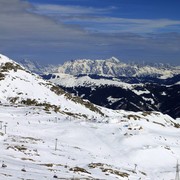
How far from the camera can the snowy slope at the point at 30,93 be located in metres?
121

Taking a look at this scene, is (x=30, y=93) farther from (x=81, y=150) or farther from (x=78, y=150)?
(x=78, y=150)

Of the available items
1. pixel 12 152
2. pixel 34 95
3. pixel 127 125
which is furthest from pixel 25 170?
pixel 34 95

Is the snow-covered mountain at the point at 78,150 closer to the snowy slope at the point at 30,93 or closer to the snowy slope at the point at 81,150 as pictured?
the snowy slope at the point at 81,150

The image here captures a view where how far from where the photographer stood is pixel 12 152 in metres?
41.4

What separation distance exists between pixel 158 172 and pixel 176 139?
21.8m

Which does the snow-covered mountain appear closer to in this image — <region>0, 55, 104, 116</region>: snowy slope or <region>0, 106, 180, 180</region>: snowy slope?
<region>0, 106, 180, 180</region>: snowy slope

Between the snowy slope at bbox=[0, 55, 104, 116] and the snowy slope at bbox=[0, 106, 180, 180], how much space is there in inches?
1656

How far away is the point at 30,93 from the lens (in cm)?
12775

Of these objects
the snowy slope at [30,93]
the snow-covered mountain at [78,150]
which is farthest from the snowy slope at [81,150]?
the snowy slope at [30,93]

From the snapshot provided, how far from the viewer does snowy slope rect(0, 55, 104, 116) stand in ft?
397

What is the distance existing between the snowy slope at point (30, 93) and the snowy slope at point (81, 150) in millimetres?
42073

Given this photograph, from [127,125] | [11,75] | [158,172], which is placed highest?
[11,75]

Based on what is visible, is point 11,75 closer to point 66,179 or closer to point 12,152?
point 12,152

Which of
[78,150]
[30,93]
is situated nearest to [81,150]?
[78,150]
